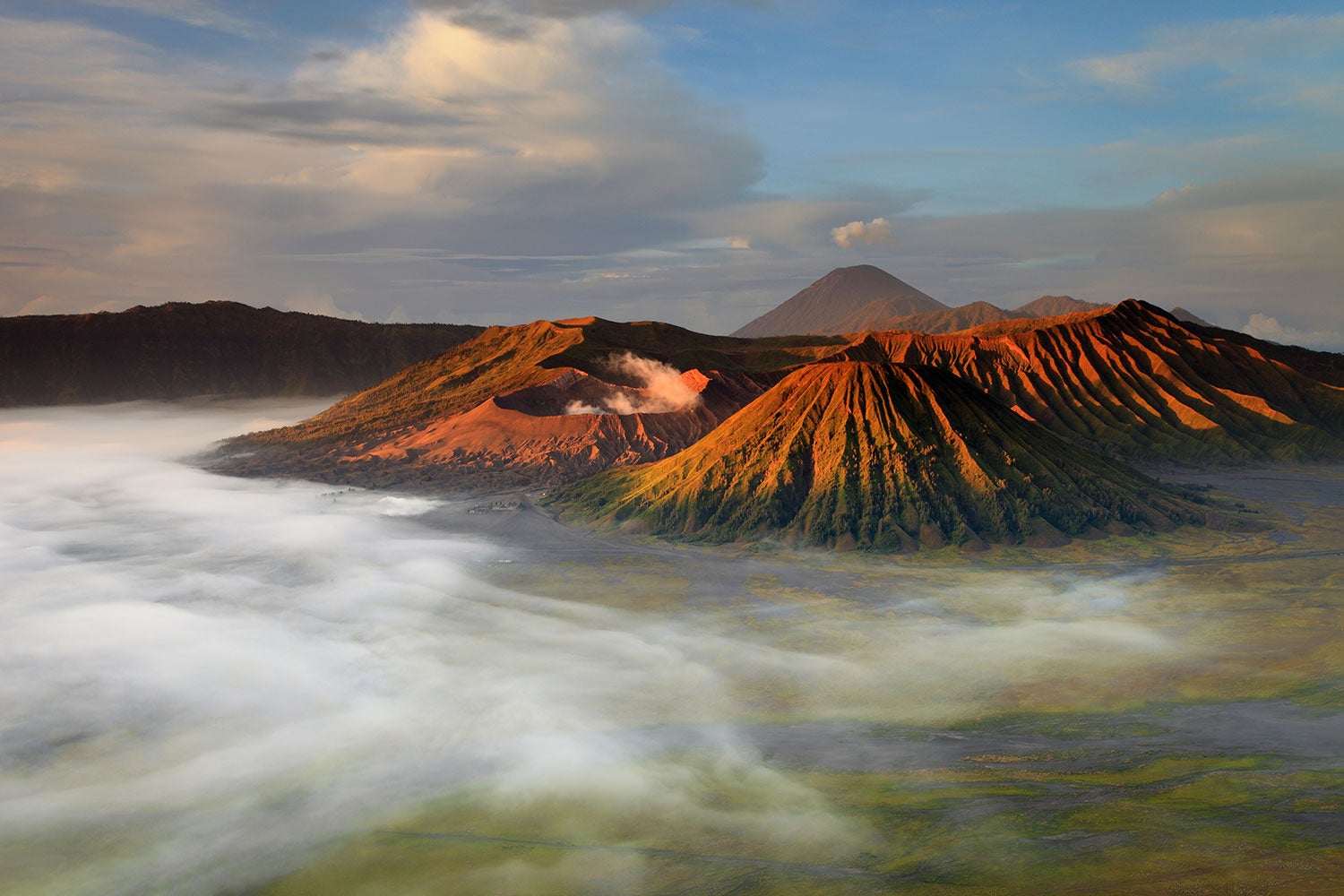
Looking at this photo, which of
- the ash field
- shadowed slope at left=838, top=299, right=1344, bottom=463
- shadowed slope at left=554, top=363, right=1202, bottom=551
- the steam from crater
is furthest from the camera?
shadowed slope at left=838, top=299, right=1344, bottom=463

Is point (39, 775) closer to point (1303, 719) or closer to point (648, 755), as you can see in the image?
point (648, 755)

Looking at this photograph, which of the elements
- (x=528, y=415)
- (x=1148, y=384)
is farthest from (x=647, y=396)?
(x=1148, y=384)

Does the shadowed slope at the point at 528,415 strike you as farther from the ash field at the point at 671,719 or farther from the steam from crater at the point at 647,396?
the ash field at the point at 671,719

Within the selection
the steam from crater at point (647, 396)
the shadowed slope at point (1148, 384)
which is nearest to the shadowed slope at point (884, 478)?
the steam from crater at point (647, 396)

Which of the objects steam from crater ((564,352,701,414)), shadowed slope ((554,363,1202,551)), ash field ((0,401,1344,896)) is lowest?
ash field ((0,401,1344,896))

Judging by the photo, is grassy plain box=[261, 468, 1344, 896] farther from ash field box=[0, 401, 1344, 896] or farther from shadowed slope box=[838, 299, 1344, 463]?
shadowed slope box=[838, 299, 1344, 463]

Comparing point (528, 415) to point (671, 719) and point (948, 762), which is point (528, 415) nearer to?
point (671, 719)

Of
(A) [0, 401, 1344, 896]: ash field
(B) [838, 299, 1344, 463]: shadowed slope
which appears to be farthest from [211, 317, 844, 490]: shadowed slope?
(A) [0, 401, 1344, 896]: ash field
